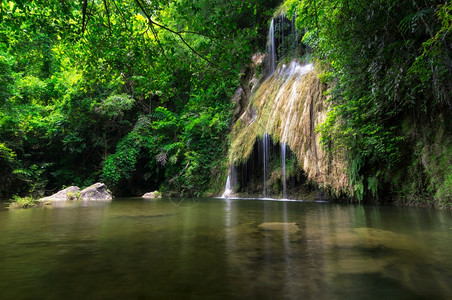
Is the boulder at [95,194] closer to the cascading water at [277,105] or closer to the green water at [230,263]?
the cascading water at [277,105]

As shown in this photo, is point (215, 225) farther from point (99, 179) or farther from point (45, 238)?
point (99, 179)

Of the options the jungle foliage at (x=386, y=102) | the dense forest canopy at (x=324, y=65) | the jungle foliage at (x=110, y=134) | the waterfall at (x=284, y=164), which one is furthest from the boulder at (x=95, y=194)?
the jungle foliage at (x=386, y=102)

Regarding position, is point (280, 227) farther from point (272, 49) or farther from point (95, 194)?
point (272, 49)

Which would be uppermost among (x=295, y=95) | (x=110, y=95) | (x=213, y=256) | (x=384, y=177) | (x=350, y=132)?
(x=110, y=95)

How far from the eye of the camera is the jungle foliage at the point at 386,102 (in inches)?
242

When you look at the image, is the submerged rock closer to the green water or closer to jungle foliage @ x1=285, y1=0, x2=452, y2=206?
the green water

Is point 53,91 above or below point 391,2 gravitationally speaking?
above

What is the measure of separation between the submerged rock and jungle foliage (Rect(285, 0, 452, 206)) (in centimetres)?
382

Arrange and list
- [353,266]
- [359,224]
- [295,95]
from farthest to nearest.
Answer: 1. [295,95]
2. [359,224]
3. [353,266]

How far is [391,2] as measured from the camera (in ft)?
19.7

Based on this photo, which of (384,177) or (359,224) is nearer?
(359,224)

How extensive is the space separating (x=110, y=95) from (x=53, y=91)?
19.7 feet

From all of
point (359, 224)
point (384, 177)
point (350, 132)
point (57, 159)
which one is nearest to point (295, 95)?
point (350, 132)

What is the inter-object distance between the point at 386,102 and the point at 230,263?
603cm
